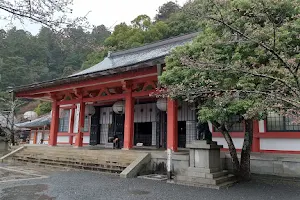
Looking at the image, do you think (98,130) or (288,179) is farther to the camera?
(98,130)

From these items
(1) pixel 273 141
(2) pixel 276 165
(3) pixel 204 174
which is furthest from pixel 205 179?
(1) pixel 273 141

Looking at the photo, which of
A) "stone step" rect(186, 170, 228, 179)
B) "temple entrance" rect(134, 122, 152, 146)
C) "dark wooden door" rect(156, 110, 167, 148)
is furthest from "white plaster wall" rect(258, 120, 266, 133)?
"temple entrance" rect(134, 122, 152, 146)

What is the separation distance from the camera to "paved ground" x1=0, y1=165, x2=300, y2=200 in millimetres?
6066

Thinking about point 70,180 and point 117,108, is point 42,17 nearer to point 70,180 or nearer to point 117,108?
point 70,180

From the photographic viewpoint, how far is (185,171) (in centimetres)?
842

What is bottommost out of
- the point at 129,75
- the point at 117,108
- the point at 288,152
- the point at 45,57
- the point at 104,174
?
the point at 104,174

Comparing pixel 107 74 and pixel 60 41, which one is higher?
pixel 107 74

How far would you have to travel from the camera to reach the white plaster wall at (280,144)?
920 centimetres

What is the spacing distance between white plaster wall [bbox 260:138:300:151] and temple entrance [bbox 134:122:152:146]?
6750mm

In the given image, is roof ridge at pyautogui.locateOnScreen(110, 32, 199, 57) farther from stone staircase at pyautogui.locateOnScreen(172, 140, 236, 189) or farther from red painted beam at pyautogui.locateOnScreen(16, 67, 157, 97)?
stone staircase at pyautogui.locateOnScreen(172, 140, 236, 189)

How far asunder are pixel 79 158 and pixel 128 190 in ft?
16.8

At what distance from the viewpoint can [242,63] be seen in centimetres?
416

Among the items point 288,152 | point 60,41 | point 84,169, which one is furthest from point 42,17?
point 288,152

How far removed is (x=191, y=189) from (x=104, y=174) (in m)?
3.77
